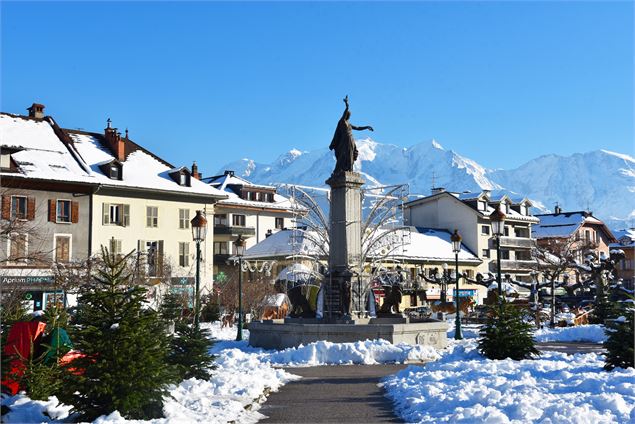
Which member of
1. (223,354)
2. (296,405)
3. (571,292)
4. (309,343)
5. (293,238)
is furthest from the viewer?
(571,292)

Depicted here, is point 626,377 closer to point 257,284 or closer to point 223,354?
point 223,354

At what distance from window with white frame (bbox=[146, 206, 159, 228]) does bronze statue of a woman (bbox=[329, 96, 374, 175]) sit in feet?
97.4

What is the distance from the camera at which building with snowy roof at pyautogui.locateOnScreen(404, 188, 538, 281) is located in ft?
267

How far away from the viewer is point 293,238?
32375 millimetres

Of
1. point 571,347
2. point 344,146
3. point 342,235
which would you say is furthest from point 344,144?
point 571,347

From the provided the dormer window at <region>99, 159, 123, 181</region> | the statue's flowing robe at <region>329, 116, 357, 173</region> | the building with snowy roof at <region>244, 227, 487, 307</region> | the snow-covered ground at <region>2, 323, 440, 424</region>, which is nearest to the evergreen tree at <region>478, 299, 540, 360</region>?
the snow-covered ground at <region>2, 323, 440, 424</region>

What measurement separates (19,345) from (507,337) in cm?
1211

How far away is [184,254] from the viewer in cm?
5794

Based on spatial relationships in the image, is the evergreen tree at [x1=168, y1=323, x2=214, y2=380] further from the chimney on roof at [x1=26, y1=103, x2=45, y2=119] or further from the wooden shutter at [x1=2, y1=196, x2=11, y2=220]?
the chimney on roof at [x1=26, y1=103, x2=45, y2=119]

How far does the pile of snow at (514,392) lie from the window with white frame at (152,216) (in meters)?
39.8

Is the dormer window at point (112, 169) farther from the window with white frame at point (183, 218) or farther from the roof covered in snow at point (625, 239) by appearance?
the roof covered in snow at point (625, 239)

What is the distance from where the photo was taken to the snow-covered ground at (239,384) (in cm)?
1124

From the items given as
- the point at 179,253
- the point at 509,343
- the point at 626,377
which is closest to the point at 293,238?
the point at 509,343

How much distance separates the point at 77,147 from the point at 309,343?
36712 millimetres
